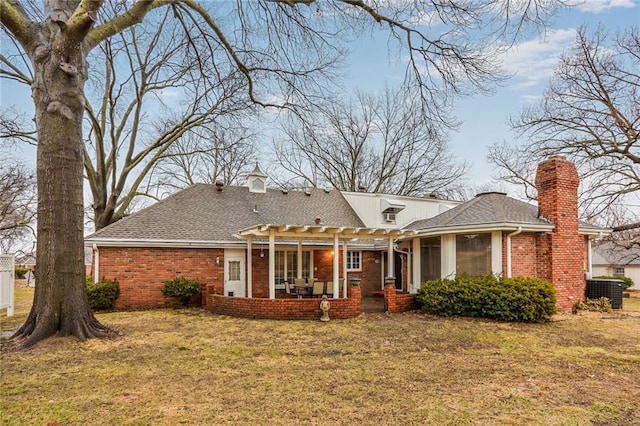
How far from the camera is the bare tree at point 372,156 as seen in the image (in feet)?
89.6

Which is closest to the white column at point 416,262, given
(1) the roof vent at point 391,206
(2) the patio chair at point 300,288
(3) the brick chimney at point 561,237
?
(3) the brick chimney at point 561,237

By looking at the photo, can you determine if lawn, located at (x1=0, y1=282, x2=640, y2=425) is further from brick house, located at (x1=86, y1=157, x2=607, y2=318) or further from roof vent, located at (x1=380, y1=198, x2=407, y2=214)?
roof vent, located at (x1=380, y1=198, x2=407, y2=214)

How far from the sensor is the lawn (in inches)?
175

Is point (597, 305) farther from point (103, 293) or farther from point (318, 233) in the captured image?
point (103, 293)

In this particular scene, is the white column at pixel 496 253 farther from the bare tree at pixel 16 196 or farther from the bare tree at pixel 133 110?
the bare tree at pixel 16 196

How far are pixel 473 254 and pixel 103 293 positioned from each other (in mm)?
11454

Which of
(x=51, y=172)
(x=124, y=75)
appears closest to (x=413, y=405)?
(x=51, y=172)

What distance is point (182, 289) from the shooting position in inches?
526

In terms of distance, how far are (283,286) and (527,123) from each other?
13.1 metres

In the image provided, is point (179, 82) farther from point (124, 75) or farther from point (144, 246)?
point (144, 246)

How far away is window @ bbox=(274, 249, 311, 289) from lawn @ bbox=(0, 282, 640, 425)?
5.78 meters

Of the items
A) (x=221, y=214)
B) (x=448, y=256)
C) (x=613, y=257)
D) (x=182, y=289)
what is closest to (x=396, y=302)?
(x=448, y=256)

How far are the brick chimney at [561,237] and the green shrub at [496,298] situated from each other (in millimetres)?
1367

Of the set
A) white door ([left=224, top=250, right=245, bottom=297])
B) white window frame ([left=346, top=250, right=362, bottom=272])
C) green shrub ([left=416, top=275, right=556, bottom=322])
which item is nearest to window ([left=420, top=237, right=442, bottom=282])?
green shrub ([left=416, top=275, right=556, bottom=322])
